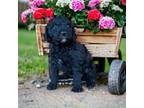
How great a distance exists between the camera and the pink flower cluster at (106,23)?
5.07 m

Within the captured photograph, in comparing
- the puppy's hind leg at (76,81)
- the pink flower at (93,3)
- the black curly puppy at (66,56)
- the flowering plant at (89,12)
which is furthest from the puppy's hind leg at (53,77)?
the pink flower at (93,3)

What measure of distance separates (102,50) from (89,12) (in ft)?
1.29

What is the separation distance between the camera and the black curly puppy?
497 centimetres

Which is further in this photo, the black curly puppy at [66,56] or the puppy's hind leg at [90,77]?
the puppy's hind leg at [90,77]

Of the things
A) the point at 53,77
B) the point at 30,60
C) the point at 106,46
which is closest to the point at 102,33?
the point at 106,46

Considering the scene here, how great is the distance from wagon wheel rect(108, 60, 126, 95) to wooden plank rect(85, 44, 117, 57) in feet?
0.54

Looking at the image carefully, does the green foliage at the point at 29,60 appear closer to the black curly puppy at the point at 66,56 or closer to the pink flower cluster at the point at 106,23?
the black curly puppy at the point at 66,56

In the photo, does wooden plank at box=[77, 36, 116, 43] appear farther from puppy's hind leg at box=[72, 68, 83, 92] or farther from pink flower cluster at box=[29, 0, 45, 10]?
pink flower cluster at box=[29, 0, 45, 10]

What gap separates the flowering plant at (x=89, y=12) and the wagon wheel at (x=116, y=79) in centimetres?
39

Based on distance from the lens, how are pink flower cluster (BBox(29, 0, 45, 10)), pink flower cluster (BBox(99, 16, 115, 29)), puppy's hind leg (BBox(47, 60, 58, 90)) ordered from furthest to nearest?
pink flower cluster (BBox(29, 0, 45, 10)) → puppy's hind leg (BBox(47, 60, 58, 90)) → pink flower cluster (BBox(99, 16, 115, 29))

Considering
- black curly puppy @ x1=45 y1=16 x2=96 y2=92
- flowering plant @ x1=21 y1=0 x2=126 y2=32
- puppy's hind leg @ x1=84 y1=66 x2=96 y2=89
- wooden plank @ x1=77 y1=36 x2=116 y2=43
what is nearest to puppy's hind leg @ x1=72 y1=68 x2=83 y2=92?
black curly puppy @ x1=45 y1=16 x2=96 y2=92
